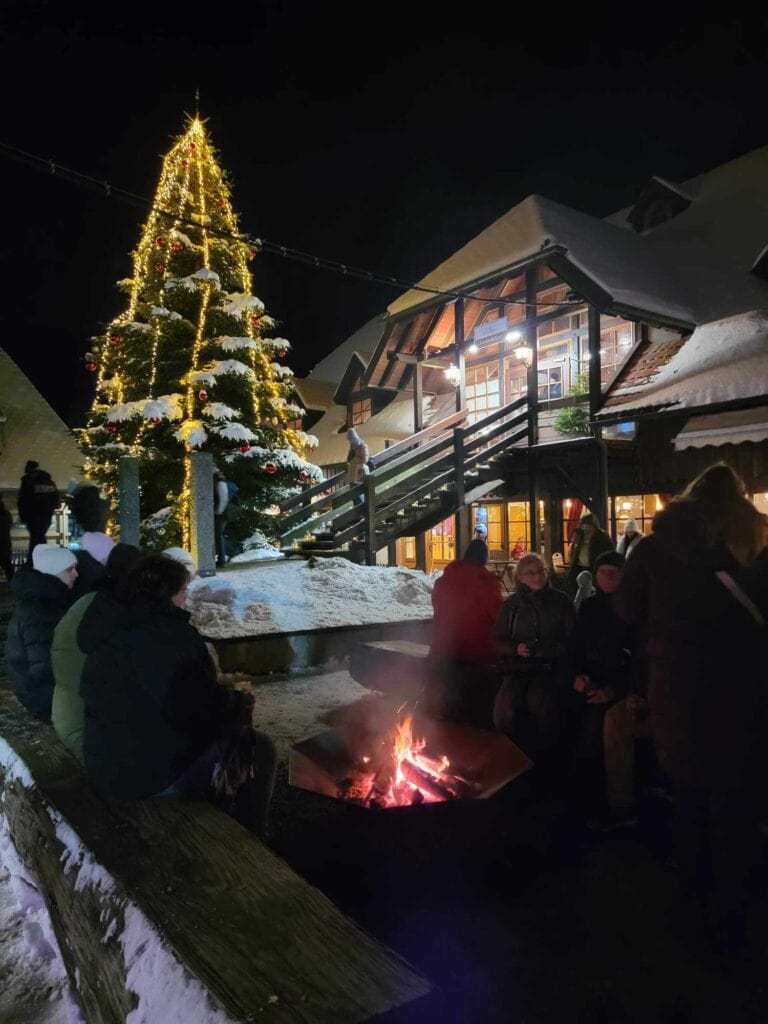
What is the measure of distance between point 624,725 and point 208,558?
7.31 m

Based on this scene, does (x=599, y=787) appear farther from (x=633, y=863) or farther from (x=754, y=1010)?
(x=754, y=1010)

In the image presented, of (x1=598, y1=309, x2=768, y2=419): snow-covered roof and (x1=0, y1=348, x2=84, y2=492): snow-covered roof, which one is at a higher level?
(x1=0, y1=348, x2=84, y2=492): snow-covered roof

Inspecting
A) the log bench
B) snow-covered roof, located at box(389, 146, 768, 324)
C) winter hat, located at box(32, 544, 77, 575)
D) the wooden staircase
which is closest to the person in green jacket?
the log bench

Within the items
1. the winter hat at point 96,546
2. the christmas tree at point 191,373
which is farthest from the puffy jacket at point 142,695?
the christmas tree at point 191,373

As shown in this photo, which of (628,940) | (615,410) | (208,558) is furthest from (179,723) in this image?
(615,410)

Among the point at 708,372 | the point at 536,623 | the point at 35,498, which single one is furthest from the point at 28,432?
the point at 536,623

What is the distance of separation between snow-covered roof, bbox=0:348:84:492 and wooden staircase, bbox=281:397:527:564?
589 inches

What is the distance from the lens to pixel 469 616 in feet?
17.2

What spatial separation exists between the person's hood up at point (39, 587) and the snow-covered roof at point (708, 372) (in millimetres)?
9194

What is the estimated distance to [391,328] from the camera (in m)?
17.6

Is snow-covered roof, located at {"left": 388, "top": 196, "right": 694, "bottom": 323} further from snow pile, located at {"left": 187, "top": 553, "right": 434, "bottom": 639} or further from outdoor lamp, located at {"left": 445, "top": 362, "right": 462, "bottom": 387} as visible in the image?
snow pile, located at {"left": 187, "top": 553, "right": 434, "bottom": 639}

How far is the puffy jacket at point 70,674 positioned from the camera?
11.1 ft

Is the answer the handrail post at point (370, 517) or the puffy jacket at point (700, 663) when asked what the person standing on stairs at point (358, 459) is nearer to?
the handrail post at point (370, 517)

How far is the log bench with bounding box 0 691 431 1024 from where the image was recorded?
5.62ft
